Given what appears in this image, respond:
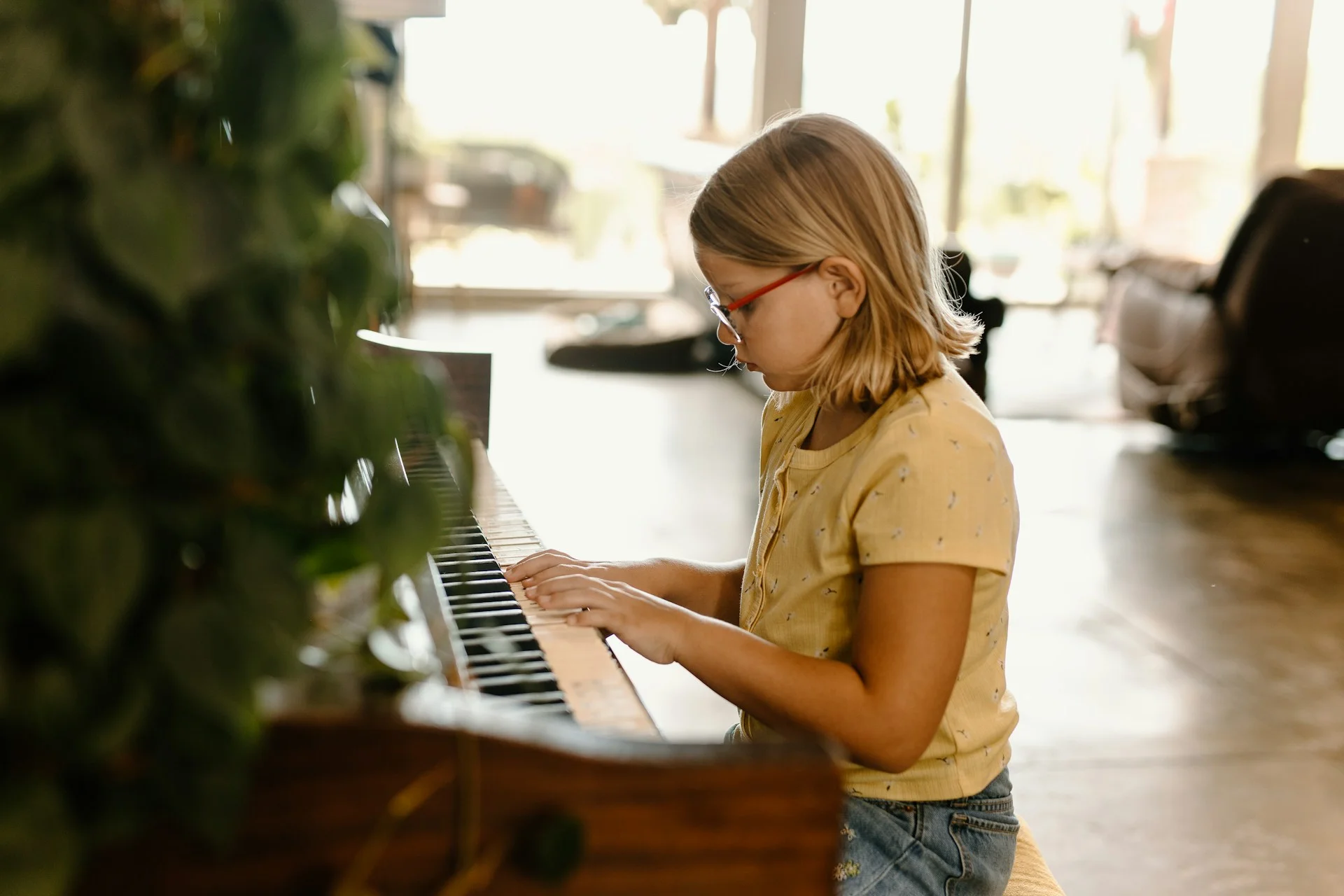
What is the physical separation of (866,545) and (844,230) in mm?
346

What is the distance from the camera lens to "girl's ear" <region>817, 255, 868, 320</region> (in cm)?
144

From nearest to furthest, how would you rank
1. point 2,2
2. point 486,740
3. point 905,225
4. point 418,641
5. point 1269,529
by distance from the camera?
point 2,2 < point 486,740 < point 418,641 < point 905,225 < point 1269,529

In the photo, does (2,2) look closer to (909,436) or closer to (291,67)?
(291,67)

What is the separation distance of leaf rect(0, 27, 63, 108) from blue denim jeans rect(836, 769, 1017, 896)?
111 cm

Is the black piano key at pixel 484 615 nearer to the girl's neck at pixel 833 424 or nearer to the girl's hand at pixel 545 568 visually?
the girl's hand at pixel 545 568

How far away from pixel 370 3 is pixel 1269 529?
3.98 metres

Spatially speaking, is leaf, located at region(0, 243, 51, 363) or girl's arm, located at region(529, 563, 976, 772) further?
girl's arm, located at region(529, 563, 976, 772)

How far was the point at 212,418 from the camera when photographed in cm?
57

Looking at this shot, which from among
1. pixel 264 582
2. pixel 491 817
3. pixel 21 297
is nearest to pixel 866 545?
pixel 491 817

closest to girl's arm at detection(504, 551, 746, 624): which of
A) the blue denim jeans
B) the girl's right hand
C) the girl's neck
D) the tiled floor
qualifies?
the girl's right hand

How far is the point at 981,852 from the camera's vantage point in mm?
1434

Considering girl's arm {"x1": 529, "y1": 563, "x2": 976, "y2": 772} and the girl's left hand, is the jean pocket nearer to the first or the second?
girl's arm {"x1": 529, "y1": 563, "x2": 976, "y2": 772}

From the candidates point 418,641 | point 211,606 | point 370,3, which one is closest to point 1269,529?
point 370,3

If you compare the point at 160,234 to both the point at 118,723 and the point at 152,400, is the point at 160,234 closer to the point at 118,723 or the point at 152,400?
the point at 152,400
